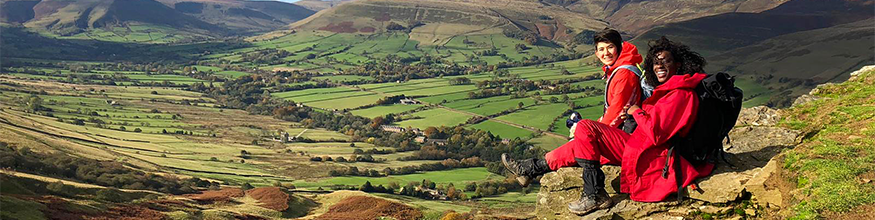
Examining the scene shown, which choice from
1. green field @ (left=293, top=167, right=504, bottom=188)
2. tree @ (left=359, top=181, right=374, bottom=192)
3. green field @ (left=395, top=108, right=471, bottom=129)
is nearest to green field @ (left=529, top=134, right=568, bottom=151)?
green field @ (left=293, top=167, right=504, bottom=188)

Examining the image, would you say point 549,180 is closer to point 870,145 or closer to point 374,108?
point 870,145

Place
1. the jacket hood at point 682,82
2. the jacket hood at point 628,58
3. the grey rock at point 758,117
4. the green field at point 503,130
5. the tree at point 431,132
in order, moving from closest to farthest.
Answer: the jacket hood at point 682,82, the jacket hood at point 628,58, the grey rock at point 758,117, the green field at point 503,130, the tree at point 431,132

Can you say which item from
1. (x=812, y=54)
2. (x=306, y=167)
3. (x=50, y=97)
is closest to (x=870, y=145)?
(x=306, y=167)

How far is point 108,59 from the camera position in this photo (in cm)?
Result: 18512

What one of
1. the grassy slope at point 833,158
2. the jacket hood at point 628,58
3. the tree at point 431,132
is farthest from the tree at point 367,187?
the jacket hood at point 628,58

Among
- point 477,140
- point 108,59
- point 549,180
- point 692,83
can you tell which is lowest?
point 108,59

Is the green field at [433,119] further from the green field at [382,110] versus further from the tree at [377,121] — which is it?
the green field at [382,110]

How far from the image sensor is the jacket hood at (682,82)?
891 centimetres

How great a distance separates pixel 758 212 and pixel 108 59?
206637 millimetres

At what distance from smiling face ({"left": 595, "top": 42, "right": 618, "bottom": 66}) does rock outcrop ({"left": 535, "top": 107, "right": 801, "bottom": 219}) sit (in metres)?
1.99

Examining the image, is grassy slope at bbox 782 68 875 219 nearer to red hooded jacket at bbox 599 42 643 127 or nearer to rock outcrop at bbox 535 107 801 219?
rock outcrop at bbox 535 107 801 219

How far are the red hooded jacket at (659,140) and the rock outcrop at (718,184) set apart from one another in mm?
260

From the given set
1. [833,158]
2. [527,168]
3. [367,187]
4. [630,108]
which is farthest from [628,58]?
[367,187]

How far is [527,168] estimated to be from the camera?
437 inches
